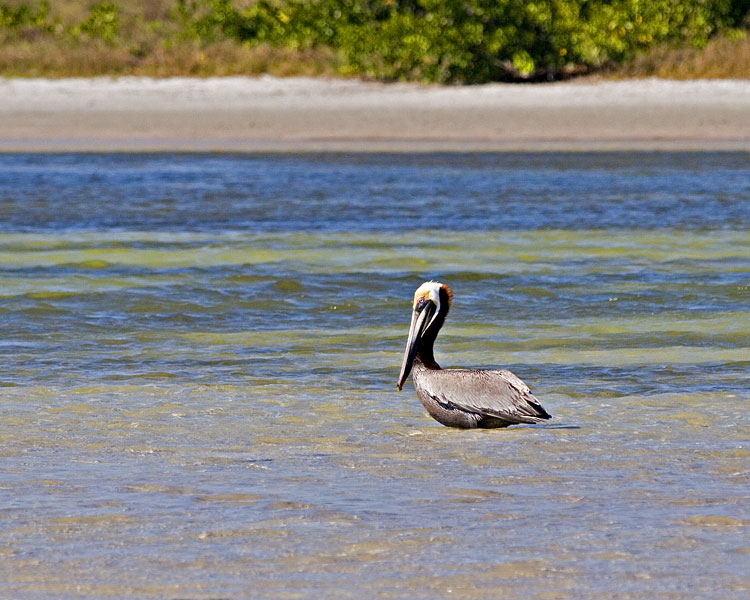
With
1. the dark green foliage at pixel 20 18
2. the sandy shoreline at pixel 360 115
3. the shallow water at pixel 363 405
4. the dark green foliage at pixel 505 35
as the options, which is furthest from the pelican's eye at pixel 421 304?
the dark green foliage at pixel 20 18

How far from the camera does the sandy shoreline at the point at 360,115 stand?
2238cm

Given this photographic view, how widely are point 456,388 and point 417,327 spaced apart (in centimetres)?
39

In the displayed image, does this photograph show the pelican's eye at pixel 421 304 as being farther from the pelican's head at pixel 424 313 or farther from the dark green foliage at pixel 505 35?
the dark green foliage at pixel 505 35

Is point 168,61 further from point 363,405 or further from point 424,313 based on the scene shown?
point 424,313

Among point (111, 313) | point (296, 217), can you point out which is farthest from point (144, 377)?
point (296, 217)

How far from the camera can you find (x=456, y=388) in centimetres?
615

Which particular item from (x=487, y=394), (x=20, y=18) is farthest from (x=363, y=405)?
(x=20, y=18)

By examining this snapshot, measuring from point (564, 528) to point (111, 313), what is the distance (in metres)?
5.55

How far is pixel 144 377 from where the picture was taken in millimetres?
7516

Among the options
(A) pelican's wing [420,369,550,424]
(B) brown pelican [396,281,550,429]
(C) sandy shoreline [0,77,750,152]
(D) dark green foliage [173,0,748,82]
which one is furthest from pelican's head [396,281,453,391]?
(D) dark green foliage [173,0,748,82]

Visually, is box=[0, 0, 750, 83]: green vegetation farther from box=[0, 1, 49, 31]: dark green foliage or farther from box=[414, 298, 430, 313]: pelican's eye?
box=[414, 298, 430, 313]: pelican's eye

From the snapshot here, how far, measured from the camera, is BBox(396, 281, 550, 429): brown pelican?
236 inches

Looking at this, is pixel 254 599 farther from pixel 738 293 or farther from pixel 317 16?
pixel 317 16

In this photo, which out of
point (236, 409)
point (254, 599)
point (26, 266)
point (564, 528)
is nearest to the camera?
point (254, 599)
